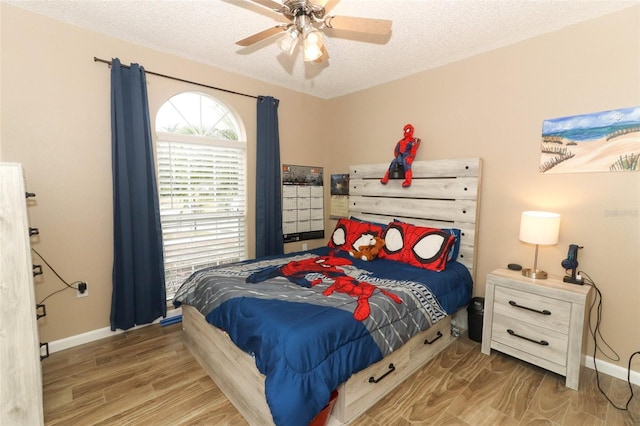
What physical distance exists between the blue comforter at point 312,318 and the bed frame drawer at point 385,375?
0.13 m

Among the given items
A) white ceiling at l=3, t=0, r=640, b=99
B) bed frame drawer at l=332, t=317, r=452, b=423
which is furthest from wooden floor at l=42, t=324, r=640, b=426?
white ceiling at l=3, t=0, r=640, b=99

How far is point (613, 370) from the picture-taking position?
7.23 feet

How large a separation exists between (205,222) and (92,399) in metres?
1.70

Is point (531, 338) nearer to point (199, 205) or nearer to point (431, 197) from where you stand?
point (431, 197)

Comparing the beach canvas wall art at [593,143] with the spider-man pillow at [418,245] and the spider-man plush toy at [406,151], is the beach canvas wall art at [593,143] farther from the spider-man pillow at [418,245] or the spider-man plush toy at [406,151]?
the spider-man plush toy at [406,151]

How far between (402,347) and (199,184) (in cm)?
→ 243

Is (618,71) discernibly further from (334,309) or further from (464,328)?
(334,309)

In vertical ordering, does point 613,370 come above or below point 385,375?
below

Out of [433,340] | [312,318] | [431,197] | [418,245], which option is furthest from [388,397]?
[431,197]

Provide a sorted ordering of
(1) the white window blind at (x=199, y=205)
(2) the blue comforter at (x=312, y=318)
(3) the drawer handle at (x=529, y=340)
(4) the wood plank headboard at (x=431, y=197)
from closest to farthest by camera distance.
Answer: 1. (2) the blue comforter at (x=312, y=318)
2. (3) the drawer handle at (x=529, y=340)
3. (4) the wood plank headboard at (x=431, y=197)
4. (1) the white window blind at (x=199, y=205)

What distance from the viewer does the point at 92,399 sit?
1.93 meters

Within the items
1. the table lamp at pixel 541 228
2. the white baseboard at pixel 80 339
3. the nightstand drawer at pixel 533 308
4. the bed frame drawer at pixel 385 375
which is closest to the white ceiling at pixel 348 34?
the table lamp at pixel 541 228

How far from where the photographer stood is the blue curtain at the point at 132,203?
2555mm

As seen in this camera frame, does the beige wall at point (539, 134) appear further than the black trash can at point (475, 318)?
No
